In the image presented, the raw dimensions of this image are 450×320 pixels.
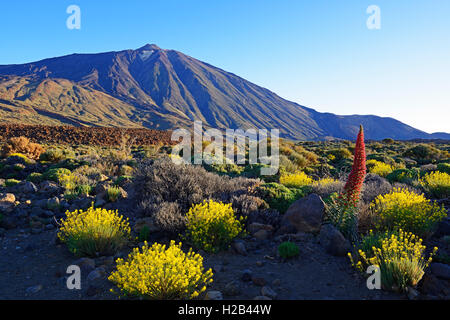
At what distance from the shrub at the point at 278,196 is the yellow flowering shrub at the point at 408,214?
1.86 m

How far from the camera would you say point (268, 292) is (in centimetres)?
353

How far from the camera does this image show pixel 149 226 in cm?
566

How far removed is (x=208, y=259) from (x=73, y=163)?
9.76m

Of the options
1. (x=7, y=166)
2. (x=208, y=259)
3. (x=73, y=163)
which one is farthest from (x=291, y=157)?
(x=7, y=166)

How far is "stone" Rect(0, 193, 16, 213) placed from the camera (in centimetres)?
648

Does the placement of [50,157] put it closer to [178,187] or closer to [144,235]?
[178,187]

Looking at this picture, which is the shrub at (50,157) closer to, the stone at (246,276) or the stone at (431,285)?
the stone at (246,276)

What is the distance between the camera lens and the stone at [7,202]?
21.3 ft

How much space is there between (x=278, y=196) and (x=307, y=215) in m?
1.36

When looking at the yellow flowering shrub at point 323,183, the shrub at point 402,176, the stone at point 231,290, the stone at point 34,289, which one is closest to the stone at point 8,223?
the stone at point 34,289

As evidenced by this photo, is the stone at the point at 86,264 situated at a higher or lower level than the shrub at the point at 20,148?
lower

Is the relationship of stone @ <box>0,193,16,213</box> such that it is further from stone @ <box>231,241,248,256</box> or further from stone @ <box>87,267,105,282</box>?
stone @ <box>231,241,248,256</box>
